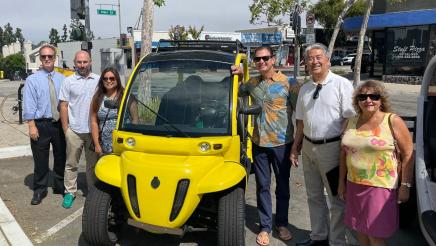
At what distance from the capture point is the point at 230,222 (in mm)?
3699

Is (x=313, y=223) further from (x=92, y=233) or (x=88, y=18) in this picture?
(x=88, y=18)

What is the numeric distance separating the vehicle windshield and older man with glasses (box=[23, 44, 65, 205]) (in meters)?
1.48

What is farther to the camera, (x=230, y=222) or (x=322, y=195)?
(x=322, y=195)

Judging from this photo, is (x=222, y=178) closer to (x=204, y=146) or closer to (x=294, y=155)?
(x=204, y=146)

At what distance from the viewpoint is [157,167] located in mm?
3691

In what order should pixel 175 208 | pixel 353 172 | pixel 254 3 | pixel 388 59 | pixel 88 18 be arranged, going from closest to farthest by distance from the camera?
pixel 353 172
pixel 175 208
pixel 88 18
pixel 388 59
pixel 254 3

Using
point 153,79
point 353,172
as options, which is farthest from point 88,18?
point 353,172

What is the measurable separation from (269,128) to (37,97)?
2964mm

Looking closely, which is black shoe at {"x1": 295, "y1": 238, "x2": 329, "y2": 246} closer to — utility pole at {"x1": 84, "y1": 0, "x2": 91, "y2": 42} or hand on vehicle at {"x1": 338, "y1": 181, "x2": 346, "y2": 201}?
hand on vehicle at {"x1": 338, "y1": 181, "x2": 346, "y2": 201}

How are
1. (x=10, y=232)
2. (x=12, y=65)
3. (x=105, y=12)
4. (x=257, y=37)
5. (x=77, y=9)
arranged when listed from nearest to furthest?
1. (x=10, y=232)
2. (x=77, y=9)
3. (x=105, y=12)
4. (x=12, y=65)
5. (x=257, y=37)

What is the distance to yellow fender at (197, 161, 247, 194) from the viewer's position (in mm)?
3629

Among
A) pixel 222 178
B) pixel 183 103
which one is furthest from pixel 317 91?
pixel 183 103

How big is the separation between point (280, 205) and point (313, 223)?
397 mm

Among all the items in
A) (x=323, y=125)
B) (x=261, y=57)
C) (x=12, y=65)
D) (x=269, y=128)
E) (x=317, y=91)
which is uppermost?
(x=261, y=57)
